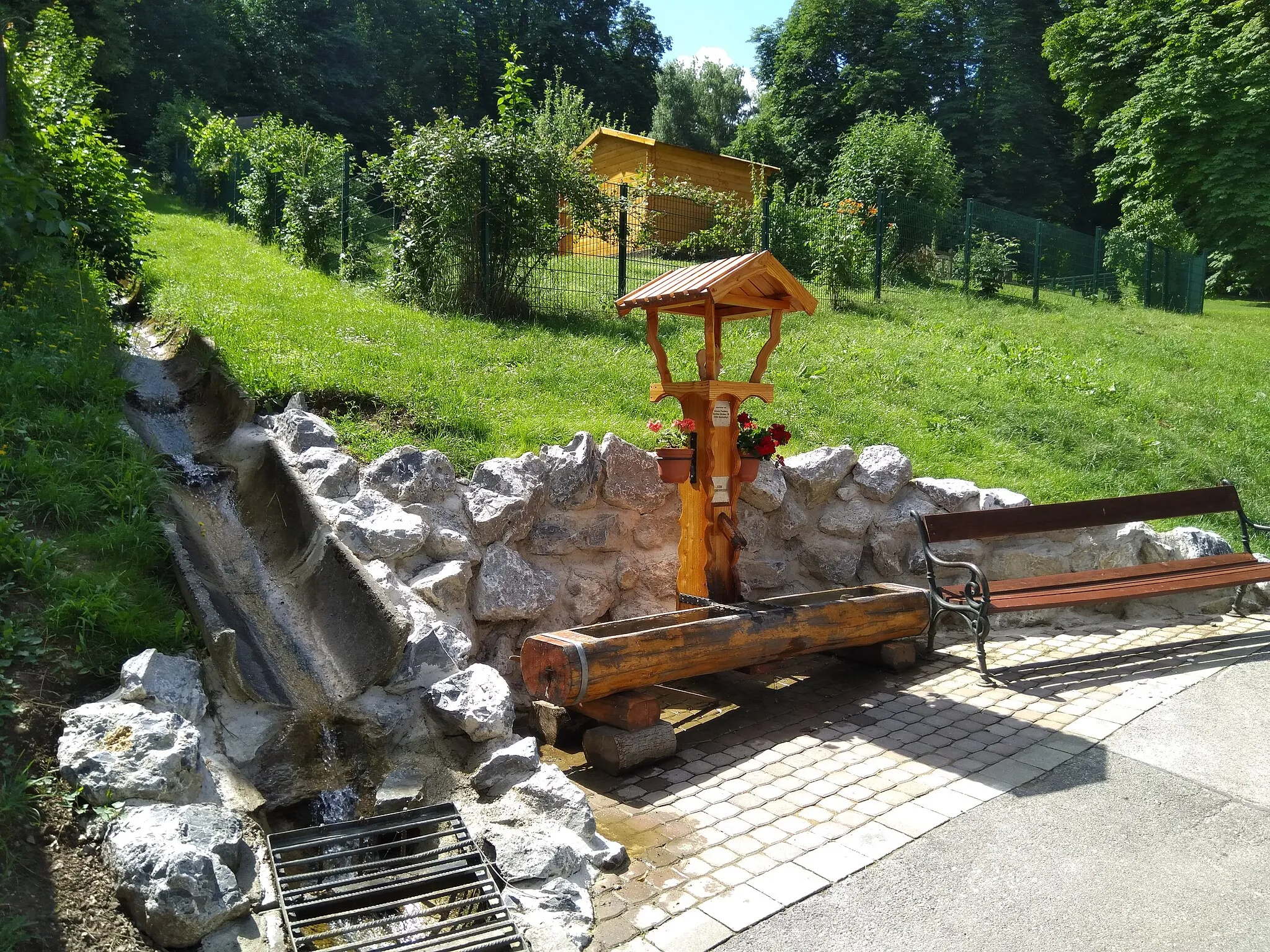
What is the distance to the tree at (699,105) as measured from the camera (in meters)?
43.8

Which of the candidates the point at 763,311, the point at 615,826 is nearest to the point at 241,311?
the point at 763,311

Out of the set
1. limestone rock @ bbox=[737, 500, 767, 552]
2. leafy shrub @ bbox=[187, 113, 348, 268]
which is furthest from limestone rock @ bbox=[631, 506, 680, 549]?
leafy shrub @ bbox=[187, 113, 348, 268]

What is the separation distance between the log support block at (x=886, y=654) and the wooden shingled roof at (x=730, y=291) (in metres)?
2.16

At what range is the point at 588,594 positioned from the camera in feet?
19.2

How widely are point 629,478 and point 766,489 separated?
102 centimetres

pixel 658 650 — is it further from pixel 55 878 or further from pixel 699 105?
pixel 699 105

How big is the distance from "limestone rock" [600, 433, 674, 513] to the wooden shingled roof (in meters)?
0.93

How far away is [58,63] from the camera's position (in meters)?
10.8

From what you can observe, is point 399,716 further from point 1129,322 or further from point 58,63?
point 1129,322

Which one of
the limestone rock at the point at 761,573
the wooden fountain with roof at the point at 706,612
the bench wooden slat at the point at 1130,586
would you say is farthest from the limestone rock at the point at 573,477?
the bench wooden slat at the point at 1130,586

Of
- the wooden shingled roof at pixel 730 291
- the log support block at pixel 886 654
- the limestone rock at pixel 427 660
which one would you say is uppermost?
the wooden shingled roof at pixel 730 291

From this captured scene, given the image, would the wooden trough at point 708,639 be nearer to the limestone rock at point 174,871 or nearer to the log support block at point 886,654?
the log support block at point 886,654

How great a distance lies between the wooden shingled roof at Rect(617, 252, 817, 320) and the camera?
519 cm

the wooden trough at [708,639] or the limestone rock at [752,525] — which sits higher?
the limestone rock at [752,525]
